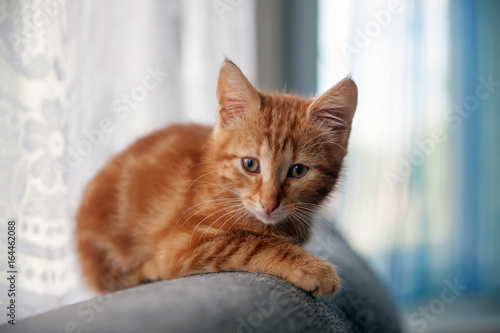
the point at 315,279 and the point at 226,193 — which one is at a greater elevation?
the point at 226,193

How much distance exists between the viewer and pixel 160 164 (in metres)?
1.22

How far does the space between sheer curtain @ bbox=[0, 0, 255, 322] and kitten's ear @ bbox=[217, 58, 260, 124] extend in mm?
436

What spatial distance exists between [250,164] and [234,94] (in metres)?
0.19

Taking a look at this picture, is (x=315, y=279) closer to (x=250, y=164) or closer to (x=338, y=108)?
(x=250, y=164)

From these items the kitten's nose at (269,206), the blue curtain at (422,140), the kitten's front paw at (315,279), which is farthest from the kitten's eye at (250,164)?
the blue curtain at (422,140)

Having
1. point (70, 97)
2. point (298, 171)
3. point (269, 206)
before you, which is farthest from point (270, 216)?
point (70, 97)

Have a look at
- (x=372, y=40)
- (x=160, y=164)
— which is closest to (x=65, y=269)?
(x=160, y=164)

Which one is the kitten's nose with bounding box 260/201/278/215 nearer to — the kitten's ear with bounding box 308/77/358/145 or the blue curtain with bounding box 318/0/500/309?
the kitten's ear with bounding box 308/77/358/145

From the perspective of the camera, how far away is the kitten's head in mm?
1051

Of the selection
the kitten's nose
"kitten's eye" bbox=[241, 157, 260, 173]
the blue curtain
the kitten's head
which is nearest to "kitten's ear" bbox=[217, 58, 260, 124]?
the kitten's head

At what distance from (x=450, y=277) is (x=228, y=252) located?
2.36 m

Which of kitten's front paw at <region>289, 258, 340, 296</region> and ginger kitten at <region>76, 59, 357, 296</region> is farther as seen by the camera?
ginger kitten at <region>76, 59, 357, 296</region>

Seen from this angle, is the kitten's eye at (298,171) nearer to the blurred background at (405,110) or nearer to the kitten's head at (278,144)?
the kitten's head at (278,144)

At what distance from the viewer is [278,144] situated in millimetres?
1070
